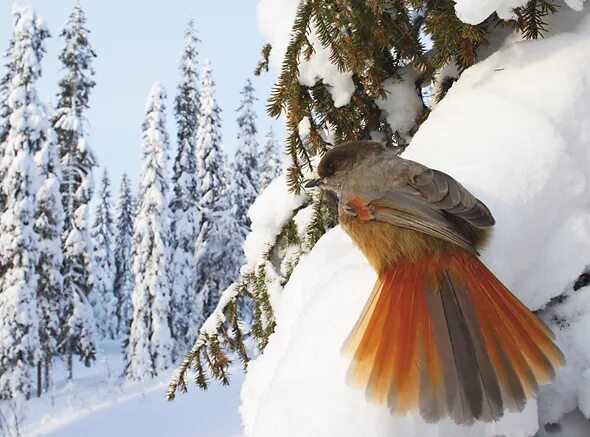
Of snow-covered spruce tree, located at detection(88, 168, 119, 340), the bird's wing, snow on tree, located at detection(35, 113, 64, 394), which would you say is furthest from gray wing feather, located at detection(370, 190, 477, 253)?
snow-covered spruce tree, located at detection(88, 168, 119, 340)

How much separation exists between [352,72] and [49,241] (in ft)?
80.6

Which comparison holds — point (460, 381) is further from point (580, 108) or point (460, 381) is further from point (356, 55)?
point (356, 55)

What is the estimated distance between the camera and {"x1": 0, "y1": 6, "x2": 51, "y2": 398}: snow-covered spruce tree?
22.8m

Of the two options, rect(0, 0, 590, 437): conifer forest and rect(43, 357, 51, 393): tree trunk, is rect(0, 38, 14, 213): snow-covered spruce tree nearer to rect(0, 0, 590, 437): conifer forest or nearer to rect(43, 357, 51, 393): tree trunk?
rect(43, 357, 51, 393): tree trunk

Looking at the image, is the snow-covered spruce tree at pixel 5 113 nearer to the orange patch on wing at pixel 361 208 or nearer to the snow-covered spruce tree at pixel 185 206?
the snow-covered spruce tree at pixel 185 206

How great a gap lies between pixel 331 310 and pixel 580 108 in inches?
39.6

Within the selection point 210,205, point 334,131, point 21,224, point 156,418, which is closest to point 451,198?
point 334,131

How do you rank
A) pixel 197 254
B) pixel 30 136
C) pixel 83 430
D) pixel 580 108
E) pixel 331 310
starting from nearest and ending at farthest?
pixel 331 310, pixel 580 108, pixel 83 430, pixel 30 136, pixel 197 254

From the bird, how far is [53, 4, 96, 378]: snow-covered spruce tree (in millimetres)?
27716

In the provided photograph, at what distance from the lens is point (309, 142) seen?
106 inches

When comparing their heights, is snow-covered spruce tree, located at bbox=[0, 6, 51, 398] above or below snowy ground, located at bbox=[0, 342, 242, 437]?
above

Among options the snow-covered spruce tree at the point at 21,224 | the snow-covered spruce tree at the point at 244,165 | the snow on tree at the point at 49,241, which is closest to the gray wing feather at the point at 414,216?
the snow-covered spruce tree at the point at 21,224

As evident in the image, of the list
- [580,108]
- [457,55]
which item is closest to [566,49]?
[580,108]

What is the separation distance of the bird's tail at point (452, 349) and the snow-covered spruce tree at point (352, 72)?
106cm
